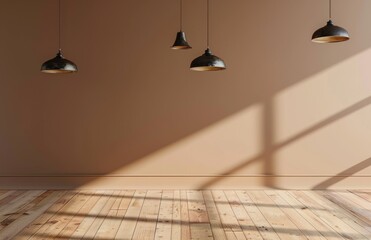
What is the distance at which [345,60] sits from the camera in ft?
20.0

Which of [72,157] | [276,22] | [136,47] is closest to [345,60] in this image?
[276,22]

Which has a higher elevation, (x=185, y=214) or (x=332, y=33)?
(x=332, y=33)

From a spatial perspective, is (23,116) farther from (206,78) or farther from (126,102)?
(206,78)

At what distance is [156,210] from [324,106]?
9.00ft

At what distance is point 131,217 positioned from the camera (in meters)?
4.55

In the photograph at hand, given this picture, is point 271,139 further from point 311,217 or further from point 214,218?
point 214,218

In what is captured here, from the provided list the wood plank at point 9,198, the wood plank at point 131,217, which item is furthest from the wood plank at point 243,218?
the wood plank at point 9,198

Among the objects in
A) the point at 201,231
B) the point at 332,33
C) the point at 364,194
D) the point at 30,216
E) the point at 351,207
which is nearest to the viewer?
the point at 201,231

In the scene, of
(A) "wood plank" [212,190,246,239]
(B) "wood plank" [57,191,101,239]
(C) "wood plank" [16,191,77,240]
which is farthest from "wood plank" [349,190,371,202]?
(C) "wood plank" [16,191,77,240]

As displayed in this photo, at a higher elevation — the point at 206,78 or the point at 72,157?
the point at 206,78

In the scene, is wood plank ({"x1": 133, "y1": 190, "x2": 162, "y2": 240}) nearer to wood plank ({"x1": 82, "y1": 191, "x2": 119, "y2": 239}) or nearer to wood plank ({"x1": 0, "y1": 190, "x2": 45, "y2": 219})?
wood plank ({"x1": 82, "y1": 191, "x2": 119, "y2": 239})

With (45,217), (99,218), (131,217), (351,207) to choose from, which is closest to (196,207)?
(131,217)

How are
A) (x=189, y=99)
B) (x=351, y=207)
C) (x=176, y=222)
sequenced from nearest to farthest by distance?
(x=176, y=222) → (x=351, y=207) → (x=189, y=99)

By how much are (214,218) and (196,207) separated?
1.75ft
